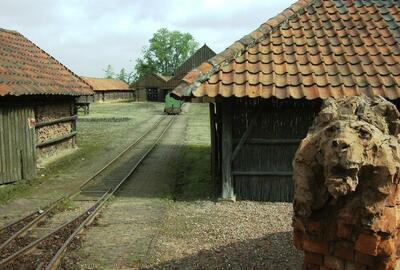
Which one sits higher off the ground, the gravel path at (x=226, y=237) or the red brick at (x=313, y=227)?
the red brick at (x=313, y=227)

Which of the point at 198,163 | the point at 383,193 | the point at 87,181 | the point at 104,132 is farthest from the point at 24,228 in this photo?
the point at 104,132

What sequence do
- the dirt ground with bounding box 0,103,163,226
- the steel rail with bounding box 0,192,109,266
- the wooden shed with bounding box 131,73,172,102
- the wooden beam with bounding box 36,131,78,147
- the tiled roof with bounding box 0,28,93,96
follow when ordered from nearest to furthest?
the steel rail with bounding box 0,192,109,266 < the dirt ground with bounding box 0,103,163,226 < the tiled roof with bounding box 0,28,93,96 < the wooden beam with bounding box 36,131,78,147 < the wooden shed with bounding box 131,73,172,102

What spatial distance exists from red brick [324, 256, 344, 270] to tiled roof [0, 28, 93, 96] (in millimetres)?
9704

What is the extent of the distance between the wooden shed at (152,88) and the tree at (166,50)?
126ft

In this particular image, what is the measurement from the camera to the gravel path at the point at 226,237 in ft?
20.8

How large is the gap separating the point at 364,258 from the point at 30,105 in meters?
12.3

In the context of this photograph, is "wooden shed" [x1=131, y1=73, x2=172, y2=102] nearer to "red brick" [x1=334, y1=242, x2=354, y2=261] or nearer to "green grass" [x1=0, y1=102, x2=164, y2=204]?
"green grass" [x1=0, y1=102, x2=164, y2=204]

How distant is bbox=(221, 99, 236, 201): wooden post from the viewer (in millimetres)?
9445

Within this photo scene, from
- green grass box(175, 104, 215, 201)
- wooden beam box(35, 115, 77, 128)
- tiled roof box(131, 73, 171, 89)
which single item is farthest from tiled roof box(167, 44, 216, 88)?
wooden beam box(35, 115, 77, 128)

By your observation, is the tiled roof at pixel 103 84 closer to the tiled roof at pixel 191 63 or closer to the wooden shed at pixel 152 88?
the wooden shed at pixel 152 88

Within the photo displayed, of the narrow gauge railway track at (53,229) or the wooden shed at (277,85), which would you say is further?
the wooden shed at (277,85)

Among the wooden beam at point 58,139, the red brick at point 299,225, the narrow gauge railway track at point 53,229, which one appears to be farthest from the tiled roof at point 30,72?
the red brick at point 299,225

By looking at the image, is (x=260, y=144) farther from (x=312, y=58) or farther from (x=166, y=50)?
(x=166, y=50)

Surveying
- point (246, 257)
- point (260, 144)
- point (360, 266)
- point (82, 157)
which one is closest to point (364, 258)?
point (360, 266)
